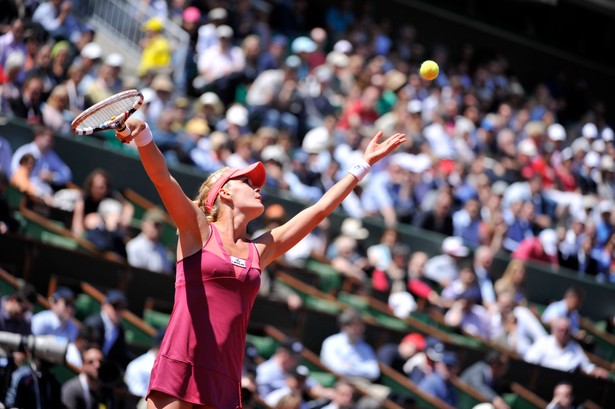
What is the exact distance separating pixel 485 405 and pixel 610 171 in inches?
331

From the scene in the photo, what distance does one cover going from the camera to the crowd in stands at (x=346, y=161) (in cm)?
1055

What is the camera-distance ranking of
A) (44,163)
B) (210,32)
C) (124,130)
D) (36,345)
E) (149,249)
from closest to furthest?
(124,130)
(36,345)
(149,249)
(44,163)
(210,32)

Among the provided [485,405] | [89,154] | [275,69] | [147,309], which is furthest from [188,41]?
[485,405]

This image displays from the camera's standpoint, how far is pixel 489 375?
1088 centimetres

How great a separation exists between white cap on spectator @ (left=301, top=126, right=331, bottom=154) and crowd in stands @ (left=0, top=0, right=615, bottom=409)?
0.07 feet

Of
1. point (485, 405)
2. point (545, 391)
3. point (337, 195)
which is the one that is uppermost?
point (337, 195)

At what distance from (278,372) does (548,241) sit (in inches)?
256

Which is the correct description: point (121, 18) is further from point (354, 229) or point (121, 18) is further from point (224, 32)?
point (354, 229)

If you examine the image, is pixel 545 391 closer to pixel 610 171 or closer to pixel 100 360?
pixel 100 360

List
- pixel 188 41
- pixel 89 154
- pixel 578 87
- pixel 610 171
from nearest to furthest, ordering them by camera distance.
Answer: pixel 89 154, pixel 188 41, pixel 610 171, pixel 578 87

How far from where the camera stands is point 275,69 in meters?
15.9

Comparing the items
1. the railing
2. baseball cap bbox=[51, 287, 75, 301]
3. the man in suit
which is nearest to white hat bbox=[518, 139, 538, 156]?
the railing

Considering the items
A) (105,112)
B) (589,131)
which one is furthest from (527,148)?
(105,112)

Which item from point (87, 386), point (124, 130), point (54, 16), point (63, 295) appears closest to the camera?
point (124, 130)
